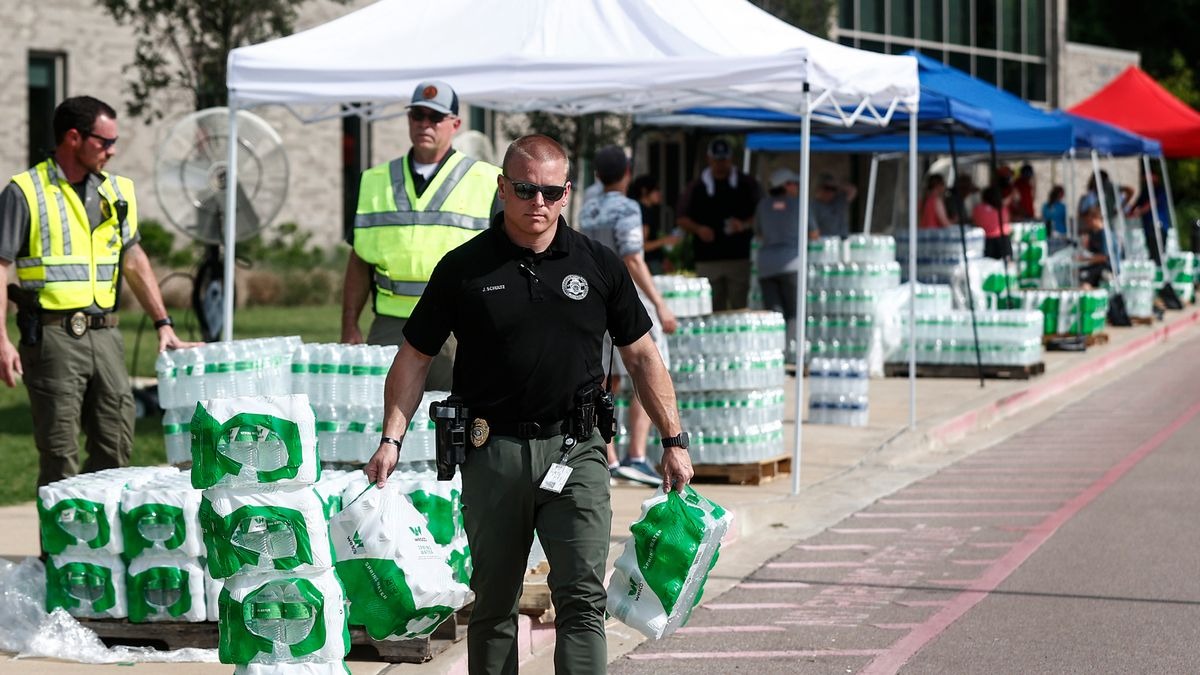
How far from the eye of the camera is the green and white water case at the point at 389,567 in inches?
233

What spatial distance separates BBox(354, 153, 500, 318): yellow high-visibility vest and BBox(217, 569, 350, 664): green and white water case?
2609 millimetres

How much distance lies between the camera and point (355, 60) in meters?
10.4

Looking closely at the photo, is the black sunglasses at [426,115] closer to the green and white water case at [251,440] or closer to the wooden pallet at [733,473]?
the green and white water case at [251,440]

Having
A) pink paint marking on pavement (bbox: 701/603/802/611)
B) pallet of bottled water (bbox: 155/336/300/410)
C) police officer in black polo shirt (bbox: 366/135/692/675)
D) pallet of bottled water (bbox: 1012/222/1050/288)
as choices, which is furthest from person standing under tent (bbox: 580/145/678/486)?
pallet of bottled water (bbox: 1012/222/1050/288)

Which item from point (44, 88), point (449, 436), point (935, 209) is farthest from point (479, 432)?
point (44, 88)

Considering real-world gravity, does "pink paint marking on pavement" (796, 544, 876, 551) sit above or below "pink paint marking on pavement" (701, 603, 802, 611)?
above

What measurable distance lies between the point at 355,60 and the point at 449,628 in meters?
4.55

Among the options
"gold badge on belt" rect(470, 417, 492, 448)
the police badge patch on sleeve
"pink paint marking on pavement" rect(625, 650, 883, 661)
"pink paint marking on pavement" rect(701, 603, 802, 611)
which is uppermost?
the police badge patch on sleeve

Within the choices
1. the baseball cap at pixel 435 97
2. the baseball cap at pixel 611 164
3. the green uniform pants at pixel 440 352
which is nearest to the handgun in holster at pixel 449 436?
the green uniform pants at pixel 440 352

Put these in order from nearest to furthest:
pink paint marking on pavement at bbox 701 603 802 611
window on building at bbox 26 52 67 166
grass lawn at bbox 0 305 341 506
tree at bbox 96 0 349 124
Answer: pink paint marking on pavement at bbox 701 603 802 611, grass lawn at bbox 0 305 341 506, tree at bbox 96 0 349 124, window on building at bbox 26 52 67 166

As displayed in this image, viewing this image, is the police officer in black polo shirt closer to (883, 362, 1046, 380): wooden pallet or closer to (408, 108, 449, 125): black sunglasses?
(408, 108, 449, 125): black sunglasses

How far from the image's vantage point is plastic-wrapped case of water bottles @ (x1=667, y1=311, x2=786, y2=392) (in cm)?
1136

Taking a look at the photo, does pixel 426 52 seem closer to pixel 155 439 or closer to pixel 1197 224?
pixel 155 439

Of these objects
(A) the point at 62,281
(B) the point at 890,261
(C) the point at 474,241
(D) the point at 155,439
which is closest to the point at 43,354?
(A) the point at 62,281
